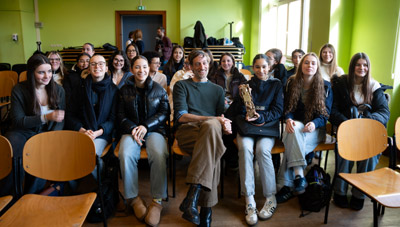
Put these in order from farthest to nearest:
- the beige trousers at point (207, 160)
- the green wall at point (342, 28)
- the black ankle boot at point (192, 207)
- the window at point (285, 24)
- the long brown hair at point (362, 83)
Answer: the window at point (285, 24) < the green wall at point (342, 28) < the long brown hair at point (362, 83) < the beige trousers at point (207, 160) < the black ankle boot at point (192, 207)

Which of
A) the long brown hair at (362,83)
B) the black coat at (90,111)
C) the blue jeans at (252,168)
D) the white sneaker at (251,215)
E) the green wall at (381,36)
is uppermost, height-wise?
the green wall at (381,36)

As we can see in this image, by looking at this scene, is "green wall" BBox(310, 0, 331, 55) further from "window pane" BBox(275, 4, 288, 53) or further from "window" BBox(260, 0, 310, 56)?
"window pane" BBox(275, 4, 288, 53)

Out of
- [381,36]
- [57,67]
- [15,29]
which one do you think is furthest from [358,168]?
[15,29]

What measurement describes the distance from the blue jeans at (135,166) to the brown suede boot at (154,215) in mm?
73

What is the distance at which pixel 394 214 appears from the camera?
249 cm

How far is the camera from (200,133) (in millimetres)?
2316

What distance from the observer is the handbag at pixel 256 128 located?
8.61 ft

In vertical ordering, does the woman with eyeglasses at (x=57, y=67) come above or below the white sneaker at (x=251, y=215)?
above

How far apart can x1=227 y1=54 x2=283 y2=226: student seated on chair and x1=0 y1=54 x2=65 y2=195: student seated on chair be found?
1.46 metres

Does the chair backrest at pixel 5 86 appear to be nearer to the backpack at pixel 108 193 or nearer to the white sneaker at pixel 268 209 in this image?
the backpack at pixel 108 193

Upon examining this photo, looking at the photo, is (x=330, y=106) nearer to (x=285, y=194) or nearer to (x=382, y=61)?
(x=285, y=194)

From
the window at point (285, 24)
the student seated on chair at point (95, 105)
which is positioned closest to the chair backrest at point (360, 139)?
the student seated on chair at point (95, 105)

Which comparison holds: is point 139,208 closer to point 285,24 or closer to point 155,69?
point 155,69

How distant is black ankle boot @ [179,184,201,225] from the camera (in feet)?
6.91
